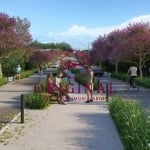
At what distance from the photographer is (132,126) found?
10594mm

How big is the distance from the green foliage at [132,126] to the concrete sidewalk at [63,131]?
0.25 m

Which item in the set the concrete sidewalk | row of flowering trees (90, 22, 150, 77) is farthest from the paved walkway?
row of flowering trees (90, 22, 150, 77)

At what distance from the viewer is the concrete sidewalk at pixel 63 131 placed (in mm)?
10289

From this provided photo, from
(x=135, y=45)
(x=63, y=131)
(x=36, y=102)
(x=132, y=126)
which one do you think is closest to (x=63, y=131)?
(x=63, y=131)

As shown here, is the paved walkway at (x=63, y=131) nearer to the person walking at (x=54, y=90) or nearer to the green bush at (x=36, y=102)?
the green bush at (x=36, y=102)

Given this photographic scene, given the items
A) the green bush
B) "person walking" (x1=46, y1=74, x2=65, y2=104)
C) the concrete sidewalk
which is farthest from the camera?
"person walking" (x1=46, y1=74, x2=65, y2=104)

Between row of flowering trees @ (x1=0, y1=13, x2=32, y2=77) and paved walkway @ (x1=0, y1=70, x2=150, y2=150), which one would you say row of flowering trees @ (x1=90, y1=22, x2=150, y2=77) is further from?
paved walkway @ (x1=0, y1=70, x2=150, y2=150)

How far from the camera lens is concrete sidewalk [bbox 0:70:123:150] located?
405 inches

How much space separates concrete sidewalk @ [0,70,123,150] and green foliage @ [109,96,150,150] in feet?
0.82

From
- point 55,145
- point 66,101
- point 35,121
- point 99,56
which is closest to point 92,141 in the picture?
point 55,145

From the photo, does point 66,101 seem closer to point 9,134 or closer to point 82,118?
point 82,118

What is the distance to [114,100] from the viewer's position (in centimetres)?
1591

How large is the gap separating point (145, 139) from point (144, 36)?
2795cm

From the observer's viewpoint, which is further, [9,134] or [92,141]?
[9,134]
